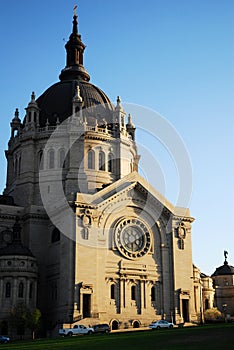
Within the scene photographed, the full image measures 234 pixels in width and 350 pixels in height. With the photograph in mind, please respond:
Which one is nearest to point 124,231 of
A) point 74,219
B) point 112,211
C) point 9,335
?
point 112,211

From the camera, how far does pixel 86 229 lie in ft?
213

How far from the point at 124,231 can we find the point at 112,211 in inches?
114

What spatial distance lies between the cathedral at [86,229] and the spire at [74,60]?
529 centimetres

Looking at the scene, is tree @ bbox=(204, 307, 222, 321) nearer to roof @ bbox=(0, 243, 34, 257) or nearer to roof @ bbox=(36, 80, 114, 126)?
roof @ bbox=(0, 243, 34, 257)

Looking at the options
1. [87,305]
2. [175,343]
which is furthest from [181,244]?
[175,343]

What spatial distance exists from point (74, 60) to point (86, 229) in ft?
134

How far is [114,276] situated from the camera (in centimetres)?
6612

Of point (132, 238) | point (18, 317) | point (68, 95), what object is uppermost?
point (68, 95)

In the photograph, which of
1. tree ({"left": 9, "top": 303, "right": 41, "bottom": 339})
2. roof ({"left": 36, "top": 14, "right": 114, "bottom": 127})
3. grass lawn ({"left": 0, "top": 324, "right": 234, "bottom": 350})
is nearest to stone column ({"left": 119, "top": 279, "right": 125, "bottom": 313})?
tree ({"left": 9, "top": 303, "right": 41, "bottom": 339})

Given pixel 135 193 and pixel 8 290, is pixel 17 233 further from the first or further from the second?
pixel 135 193

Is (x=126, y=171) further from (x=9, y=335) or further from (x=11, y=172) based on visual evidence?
(x=9, y=335)

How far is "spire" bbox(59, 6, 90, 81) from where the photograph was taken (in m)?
94.2

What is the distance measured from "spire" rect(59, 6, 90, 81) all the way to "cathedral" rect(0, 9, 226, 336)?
529 cm

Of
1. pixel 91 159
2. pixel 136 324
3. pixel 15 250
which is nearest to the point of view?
pixel 136 324
